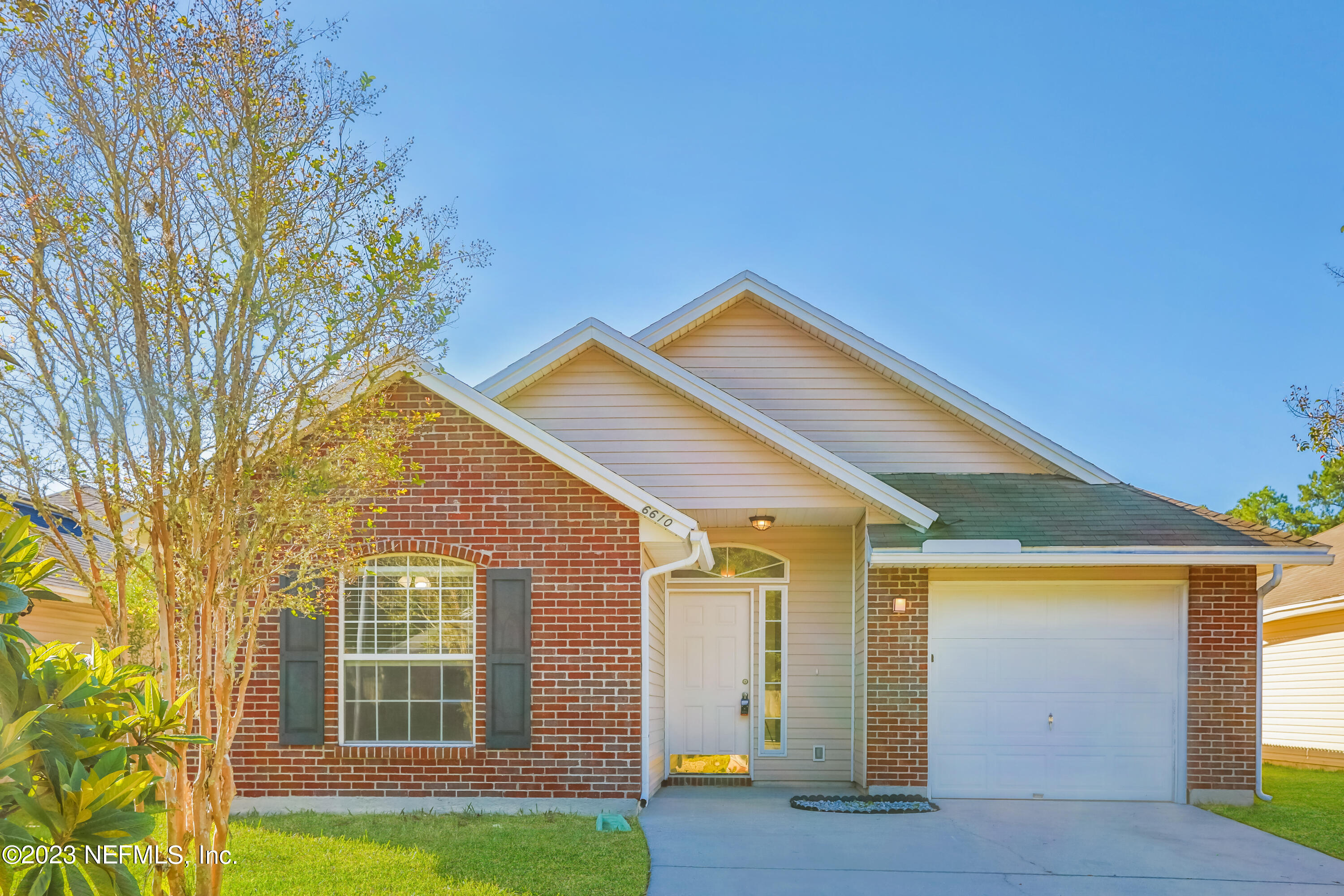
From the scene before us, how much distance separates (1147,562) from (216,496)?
8.45 m

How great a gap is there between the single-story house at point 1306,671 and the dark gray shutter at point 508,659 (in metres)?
11.5

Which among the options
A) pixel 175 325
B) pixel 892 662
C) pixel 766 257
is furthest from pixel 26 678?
pixel 766 257

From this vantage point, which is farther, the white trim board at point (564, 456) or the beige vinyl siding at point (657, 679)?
the beige vinyl siding at point (657, 679)

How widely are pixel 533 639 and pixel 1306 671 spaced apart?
1251 centimetres

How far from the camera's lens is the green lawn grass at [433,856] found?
6.56 m

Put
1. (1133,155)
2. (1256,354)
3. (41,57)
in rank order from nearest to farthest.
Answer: (41,57) < (1133,155) < (1256,354)

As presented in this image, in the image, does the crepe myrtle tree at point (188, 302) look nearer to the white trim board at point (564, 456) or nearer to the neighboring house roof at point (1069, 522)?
the white trim board at point (564, 456)

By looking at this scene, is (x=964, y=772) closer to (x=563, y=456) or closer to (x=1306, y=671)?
(x=563, y=456)

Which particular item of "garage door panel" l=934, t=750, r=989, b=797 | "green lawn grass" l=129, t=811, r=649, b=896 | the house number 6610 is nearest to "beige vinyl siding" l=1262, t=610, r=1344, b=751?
"garage door panel" l=934, t=750, r=989, b=797

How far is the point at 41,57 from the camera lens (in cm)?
487

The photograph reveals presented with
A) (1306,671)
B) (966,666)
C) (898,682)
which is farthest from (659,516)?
(1306,671)

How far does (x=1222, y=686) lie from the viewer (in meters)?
10.7

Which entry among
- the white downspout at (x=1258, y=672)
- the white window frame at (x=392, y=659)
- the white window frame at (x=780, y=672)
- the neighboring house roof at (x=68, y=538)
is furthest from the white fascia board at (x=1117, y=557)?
the neighboring house roof at (x=68, y=538)

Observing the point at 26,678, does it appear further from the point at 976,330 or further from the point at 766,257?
the point at 976,330
